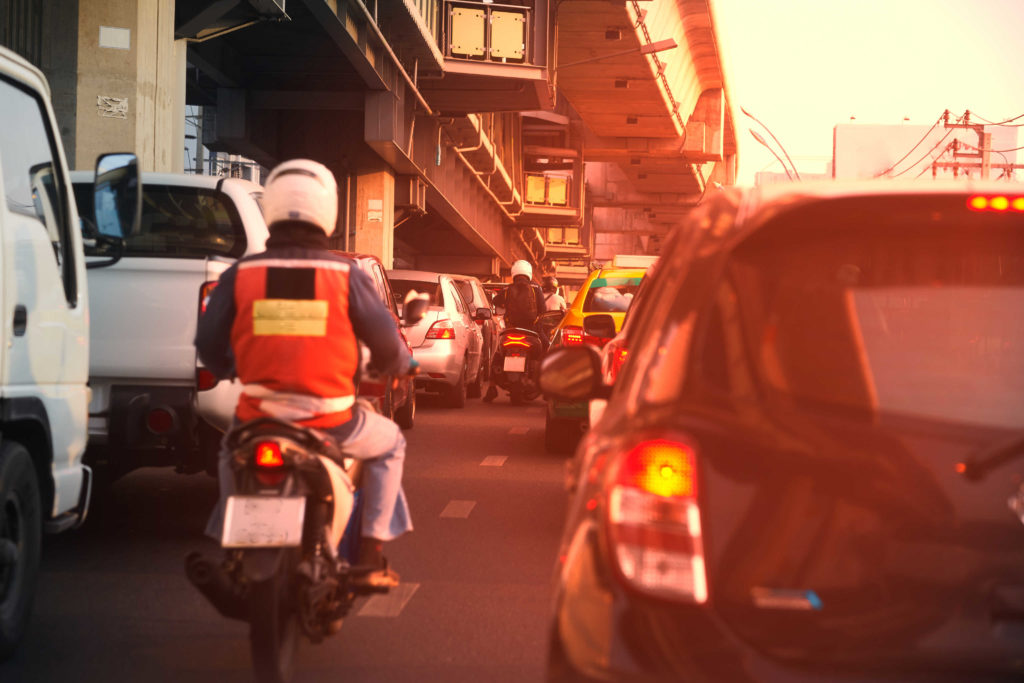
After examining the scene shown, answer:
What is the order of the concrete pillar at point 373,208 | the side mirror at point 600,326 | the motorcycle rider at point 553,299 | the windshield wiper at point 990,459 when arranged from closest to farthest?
the windshield wiper at point 990,459
the side mirror at point 600,326
the motorcycle rider at point 553,299
the concrete pillar at point 373,208

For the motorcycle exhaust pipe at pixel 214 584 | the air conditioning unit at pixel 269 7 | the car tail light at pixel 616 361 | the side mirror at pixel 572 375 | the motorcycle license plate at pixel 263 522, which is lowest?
the motorcycle exhaust pipe at pixel 214 584

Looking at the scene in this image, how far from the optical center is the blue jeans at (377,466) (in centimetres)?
469

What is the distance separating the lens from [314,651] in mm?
5180

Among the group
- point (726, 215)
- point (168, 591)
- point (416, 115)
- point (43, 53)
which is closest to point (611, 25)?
point (416, 115)

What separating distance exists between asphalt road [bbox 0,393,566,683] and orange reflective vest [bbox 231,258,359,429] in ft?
3.07

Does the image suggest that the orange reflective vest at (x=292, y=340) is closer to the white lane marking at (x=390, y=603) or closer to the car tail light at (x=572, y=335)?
the white lane marking at (x=390, y=603)

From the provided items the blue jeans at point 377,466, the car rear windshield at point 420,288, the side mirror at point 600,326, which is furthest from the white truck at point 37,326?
the car rear windshield at point 420,288

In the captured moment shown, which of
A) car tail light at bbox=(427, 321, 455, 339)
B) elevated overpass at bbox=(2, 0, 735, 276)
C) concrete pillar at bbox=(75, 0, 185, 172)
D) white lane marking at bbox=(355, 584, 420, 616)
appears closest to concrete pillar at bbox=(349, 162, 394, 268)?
elevated overpass at bbox=(2, 0, 735, 276)

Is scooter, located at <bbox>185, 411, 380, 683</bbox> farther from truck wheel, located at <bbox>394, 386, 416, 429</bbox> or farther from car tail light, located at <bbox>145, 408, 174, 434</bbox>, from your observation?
truck wheel, located at <bbox>394, 386, 416, 429</bbox>

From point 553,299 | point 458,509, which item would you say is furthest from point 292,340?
point 553,299

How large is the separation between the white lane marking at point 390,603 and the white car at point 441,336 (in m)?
10.0

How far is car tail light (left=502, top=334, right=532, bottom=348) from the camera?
56.4 feet

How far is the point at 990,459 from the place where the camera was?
8.19 ft

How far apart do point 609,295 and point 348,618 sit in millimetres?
8304
